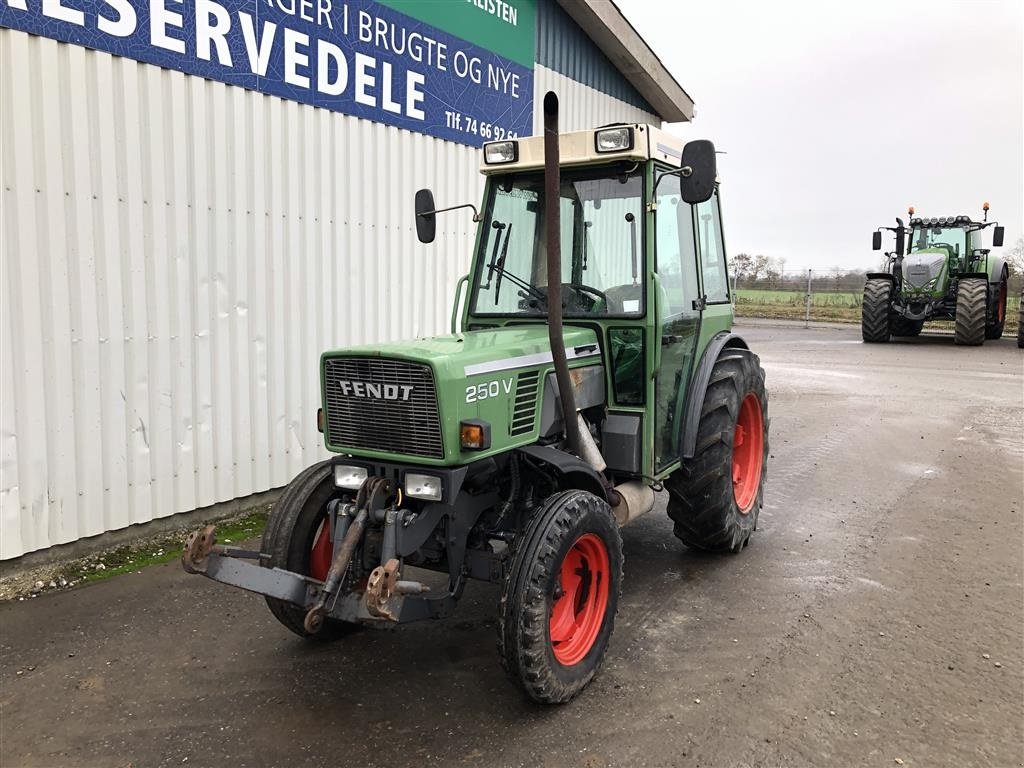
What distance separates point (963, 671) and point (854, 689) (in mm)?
598

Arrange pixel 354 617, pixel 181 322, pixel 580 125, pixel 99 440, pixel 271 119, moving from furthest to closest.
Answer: pixel 580 125, pixel 271 119, pixel 181 322, pixel 99 440, pixel 354 617

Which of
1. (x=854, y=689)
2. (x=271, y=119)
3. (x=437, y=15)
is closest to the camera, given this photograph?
(x=854, y=689)

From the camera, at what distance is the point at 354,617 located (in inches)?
124

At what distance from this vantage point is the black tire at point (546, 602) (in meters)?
3.17

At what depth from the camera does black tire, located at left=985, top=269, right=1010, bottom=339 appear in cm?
1917

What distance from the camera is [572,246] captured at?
451 cm

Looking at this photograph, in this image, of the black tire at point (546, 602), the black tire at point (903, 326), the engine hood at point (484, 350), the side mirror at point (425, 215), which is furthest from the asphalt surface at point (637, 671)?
the black tire at point (903, 326)

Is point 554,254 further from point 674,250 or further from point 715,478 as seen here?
point 715,478

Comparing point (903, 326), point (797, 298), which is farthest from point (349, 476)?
point (797, 298)

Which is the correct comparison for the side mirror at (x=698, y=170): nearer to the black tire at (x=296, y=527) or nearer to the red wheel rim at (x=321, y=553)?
the black tire at (x=296, y=527)

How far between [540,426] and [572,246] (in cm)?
116

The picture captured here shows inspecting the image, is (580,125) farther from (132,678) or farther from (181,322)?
(132,678)

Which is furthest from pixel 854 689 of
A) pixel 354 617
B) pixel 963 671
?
pixel 354 617

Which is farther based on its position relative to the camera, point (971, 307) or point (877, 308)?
point (877, 308)
